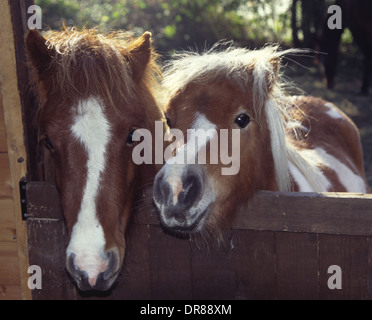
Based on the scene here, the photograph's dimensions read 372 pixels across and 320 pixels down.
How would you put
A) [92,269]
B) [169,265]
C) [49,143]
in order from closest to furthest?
[92,269]
[49,143]
[169,265]

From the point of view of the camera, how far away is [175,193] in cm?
192

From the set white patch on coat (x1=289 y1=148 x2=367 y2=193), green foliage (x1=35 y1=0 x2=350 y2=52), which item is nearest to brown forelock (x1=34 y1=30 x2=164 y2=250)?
white patch on coat (x1=289 y1=148 x2=367 y2=193)

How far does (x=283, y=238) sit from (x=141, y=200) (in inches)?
26.6

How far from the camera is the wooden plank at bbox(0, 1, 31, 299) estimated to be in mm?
2309

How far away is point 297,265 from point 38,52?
1.51m

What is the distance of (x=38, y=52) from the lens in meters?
2.23

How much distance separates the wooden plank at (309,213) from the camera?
203 centimetres

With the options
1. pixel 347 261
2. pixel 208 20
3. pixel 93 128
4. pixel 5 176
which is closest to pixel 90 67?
pixel 93 128

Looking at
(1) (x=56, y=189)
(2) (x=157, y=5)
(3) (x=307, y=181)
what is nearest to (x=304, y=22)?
(2) (x=157, y=5)

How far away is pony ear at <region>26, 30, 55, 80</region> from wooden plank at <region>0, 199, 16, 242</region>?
0.66 meters

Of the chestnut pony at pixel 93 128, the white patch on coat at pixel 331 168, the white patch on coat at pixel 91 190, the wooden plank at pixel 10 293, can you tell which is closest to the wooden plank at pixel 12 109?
the chestnut pony at pixel 93 128

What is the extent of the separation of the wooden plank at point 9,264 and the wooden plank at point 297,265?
1.31m

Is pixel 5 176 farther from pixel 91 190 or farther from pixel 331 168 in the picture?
pixel 331 168
